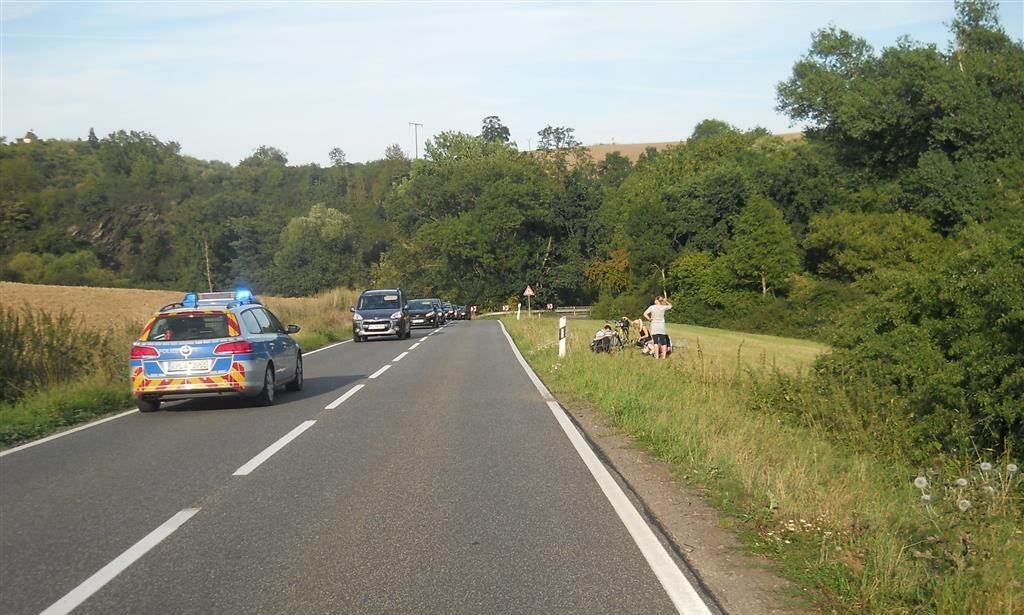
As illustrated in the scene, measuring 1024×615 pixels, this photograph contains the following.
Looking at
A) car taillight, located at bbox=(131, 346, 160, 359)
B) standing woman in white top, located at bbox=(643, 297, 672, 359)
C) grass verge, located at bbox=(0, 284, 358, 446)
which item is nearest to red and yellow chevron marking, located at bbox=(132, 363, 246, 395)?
car taillight, located at bbox=(131, 346, 160, 359)

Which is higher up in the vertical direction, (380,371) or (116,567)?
(116,567)

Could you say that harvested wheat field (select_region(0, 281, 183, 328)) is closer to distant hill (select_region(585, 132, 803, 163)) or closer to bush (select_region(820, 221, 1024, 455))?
bush (select_region(820, 221, 1024, 455))

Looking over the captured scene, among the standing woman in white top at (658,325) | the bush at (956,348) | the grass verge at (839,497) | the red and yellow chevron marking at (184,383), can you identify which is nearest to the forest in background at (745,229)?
the bush at (956,348)

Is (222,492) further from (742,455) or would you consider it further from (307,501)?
(742,455)

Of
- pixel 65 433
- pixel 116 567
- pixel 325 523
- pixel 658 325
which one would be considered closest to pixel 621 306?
pixel 658 325

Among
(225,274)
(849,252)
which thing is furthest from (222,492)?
(225,274)

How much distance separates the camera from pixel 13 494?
315 inches

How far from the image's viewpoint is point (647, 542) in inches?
236

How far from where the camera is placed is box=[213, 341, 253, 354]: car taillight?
13555 mm

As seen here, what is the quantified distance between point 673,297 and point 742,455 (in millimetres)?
65870

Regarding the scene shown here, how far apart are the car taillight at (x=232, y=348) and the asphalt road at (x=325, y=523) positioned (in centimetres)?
151

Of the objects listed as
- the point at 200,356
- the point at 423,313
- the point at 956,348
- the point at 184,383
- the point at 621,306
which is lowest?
the point at 621,306

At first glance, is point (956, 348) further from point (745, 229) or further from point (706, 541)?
point (745, 229)

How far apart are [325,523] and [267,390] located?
8.18m
